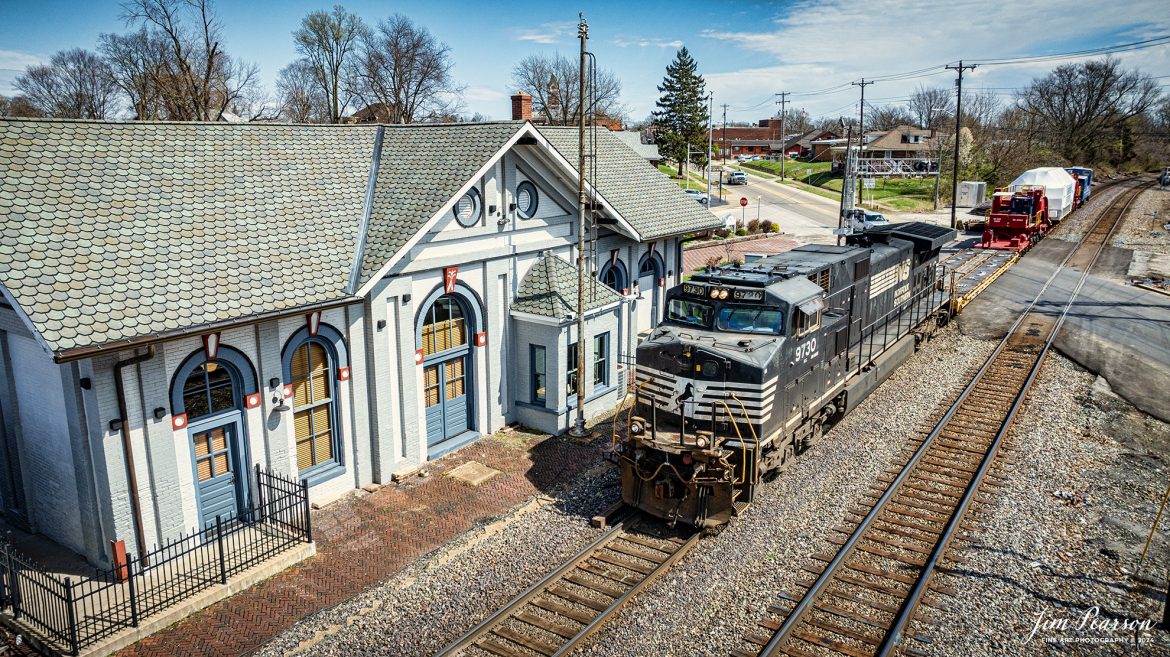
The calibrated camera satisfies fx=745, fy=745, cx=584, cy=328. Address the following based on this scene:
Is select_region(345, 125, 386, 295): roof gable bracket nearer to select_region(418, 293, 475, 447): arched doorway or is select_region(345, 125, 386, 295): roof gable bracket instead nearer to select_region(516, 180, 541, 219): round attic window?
select_region(418, 293, 475, 447): arched doorway

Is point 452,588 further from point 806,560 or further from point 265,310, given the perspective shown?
point 806,560

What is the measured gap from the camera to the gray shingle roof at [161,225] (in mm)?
11562

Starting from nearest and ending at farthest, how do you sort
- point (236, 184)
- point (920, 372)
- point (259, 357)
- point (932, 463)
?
1. point (259, 357)
2. point (236, 184)
3. point (932, 463)
4. point (920, 372)

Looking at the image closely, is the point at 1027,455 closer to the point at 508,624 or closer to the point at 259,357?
the point at 508,624

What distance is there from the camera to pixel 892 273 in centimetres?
2200

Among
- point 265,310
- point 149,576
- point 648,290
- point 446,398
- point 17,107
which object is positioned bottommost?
point 149,576

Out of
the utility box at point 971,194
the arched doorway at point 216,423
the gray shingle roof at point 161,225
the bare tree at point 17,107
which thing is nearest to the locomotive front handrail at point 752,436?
the gray shingle roof at point 161,225

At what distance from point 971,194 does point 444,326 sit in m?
66.2

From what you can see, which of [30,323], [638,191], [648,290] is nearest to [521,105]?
[638,191]

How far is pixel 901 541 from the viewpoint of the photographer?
13.4 m

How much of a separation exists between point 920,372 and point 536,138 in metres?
14.5

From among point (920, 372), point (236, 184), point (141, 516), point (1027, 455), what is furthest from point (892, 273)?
point (141, 516)

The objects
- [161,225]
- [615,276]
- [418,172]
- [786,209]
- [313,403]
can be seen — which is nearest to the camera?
[161,225]

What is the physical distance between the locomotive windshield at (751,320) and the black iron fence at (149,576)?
8566 millimetres
